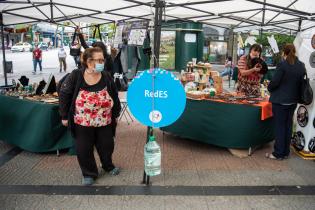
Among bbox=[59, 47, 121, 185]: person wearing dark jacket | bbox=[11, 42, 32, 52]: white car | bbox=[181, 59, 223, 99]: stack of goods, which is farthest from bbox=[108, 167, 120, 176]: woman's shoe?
bbox=[11, 42, 32, 52]: white car

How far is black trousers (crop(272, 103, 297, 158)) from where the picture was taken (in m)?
4.80

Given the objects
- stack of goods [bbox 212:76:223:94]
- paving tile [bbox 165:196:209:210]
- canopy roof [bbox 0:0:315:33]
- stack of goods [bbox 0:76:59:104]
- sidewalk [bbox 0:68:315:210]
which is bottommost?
paving tile [bbox 165:196:209:210]

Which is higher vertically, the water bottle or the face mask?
the face mask

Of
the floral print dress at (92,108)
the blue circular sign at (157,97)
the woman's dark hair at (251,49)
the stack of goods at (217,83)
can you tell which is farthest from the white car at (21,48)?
the blue circular sign at (157,97)

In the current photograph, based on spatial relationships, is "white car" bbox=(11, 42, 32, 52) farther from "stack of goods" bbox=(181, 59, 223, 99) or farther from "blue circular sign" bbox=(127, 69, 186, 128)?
"blue circular sign" bbox=(127, 69, 186, 128)

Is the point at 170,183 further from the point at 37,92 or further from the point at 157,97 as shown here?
the point at 37,92

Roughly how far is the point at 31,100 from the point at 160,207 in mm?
2653

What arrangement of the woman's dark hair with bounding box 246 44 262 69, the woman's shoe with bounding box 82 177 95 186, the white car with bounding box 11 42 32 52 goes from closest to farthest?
the woman's shoe with bounding box 82 177 95 186 < the woman's dark hair with bounding box 246 44 262 69 < the white car with bounding box 11 42 32 52

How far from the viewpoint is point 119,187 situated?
13.3 ft

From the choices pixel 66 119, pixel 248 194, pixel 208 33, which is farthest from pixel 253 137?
pixel 208 33

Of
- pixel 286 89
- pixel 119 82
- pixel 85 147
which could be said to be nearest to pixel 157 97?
pixel 85 147

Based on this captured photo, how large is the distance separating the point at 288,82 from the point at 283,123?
0.57 meters

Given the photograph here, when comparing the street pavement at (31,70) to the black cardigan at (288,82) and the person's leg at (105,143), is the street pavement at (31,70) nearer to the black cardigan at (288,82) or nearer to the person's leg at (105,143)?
the person's leg at (105,143)

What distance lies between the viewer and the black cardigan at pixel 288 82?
4.66 meters
